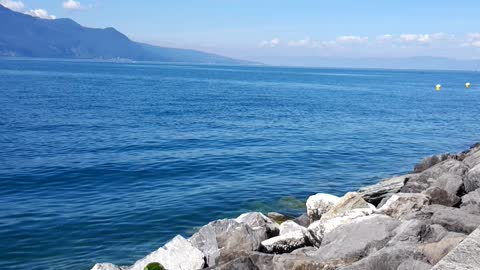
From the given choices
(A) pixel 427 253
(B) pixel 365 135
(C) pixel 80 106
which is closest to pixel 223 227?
(A) pixel 427 253

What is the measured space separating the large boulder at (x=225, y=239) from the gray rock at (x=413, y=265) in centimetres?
398

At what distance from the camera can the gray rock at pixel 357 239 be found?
26.8 feet

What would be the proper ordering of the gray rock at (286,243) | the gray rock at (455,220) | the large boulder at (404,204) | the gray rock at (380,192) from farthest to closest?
the gray rock at (380,192)
the large boulder at (404,204)
the gray rock at (286,243)
the gray rock at (455,220)

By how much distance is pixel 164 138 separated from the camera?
103 feet

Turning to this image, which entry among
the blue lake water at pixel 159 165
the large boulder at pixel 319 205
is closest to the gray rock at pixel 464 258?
the large boulder at pixel 319 205

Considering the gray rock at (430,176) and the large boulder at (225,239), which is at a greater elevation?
the gray rock at (430,176)

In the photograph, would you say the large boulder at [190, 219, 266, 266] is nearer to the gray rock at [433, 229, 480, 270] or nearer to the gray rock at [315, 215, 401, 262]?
the gray rock at [315, 215, 401, 262]

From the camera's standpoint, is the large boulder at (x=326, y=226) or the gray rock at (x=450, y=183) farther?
the gray rock at (x=450, y=183)

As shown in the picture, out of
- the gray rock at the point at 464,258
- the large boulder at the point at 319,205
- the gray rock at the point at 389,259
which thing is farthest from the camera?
the large boulder at the point at 319,205

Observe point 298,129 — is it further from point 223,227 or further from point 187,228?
point 223,227

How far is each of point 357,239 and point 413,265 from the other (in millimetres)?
2307

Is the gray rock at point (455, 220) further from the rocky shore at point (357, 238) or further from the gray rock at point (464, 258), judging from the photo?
the gray rock at point (464, 258)

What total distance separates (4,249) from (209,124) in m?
24.9

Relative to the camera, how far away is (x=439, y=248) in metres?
7.03
